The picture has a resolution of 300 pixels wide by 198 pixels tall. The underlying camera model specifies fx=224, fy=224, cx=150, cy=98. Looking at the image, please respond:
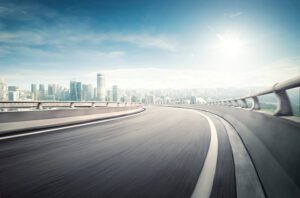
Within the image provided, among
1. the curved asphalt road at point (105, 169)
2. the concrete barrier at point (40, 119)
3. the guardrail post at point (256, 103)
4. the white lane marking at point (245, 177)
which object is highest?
the guardrail post at point (256, 103)

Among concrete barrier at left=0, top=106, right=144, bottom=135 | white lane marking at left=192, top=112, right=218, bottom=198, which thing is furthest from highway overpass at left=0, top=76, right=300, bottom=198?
concrete barrier at left=0, top=106, right=144, bottom=135

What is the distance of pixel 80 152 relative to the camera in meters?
5.09

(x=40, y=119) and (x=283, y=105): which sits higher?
(x=283, y=105)

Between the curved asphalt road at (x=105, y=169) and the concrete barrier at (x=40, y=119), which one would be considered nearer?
the curved asphalt road at (x=105, y=169)

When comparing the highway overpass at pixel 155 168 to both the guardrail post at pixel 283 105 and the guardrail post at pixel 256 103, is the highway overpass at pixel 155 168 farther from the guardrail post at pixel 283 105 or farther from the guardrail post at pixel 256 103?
the guardrail post at pixel 256 103

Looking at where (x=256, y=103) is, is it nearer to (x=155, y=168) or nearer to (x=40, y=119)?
(x=155, y=168)

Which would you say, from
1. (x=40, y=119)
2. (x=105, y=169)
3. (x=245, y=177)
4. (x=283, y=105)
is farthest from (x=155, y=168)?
(x=40, y=119)

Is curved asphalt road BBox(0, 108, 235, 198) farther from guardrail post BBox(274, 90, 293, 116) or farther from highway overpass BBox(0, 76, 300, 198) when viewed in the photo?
guardrail post BBox(274, 90, 293, 116)

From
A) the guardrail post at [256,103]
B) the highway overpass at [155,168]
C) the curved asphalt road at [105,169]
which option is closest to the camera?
the highway overpass at [155,168]

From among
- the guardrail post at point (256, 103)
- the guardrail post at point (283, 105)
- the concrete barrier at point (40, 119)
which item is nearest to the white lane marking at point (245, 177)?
the guardrail post at point (283, 105)

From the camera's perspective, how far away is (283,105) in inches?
152

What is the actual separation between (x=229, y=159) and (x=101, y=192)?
307 centimetres

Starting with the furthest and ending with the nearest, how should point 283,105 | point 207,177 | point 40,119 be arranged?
point 40,119 < point 283,105 < point 207,177

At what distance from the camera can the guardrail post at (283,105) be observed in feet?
12.3
